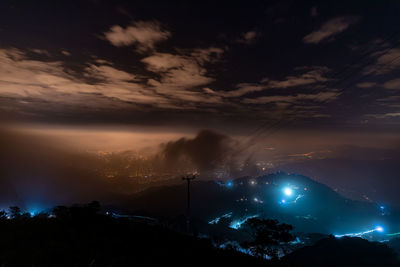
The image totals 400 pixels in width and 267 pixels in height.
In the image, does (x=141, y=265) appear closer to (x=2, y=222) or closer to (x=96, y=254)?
(x=96, y=254)

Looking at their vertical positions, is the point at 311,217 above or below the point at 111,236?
below

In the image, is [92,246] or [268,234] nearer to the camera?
[92,246]

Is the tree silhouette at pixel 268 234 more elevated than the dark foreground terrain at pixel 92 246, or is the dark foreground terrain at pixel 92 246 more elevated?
the dark foreground terrain at pixel 92 246

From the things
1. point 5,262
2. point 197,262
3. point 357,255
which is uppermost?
point 5,262

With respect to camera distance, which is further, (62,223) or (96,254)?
(62,223)

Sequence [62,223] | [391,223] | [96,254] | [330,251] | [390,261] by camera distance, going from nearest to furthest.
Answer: [96,254], [62,223], [390,261], [330,251], [391,223]

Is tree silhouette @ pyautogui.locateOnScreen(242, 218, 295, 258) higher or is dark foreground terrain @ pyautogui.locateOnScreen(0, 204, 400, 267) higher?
dark foreground terrain @ pyautogui.locateOnScreen(0, 204, 400, 267)

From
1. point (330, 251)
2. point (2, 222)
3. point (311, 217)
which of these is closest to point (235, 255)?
point (2, 222)

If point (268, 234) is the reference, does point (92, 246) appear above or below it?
above

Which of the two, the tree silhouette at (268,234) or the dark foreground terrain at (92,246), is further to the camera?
the tree silhouette at (268,234)

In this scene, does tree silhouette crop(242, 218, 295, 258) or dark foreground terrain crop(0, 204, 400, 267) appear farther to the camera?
tree silhouette crop(242, 218, 295, 258)

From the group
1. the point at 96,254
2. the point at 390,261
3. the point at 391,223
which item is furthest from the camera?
the point at 391,223
